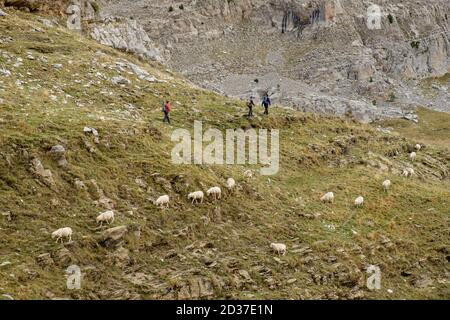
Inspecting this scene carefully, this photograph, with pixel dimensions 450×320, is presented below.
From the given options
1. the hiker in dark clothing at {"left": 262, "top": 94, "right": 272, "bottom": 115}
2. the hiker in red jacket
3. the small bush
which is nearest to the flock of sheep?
the hiker in red jacket

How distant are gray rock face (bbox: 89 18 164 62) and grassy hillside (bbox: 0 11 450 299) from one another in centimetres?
1382

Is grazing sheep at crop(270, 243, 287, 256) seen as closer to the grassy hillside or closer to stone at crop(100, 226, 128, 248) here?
the grassy hillside

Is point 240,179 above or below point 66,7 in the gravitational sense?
below

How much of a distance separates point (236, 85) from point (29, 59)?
5083 cm

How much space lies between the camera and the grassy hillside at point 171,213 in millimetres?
16969

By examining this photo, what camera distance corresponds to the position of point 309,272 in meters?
19.2

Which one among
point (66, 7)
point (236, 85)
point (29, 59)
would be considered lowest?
point (236, 85)

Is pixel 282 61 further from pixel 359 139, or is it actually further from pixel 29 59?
pixel 29 59

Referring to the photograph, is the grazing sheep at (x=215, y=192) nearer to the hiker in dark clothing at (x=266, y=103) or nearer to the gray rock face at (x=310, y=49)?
the hiker in dark clothing at (x=266, y=103)

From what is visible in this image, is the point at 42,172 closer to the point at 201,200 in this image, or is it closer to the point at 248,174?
the point at 201,200

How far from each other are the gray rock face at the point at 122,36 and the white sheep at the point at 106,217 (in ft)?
101

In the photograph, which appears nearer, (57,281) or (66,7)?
(57,281)

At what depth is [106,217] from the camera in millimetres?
18641
